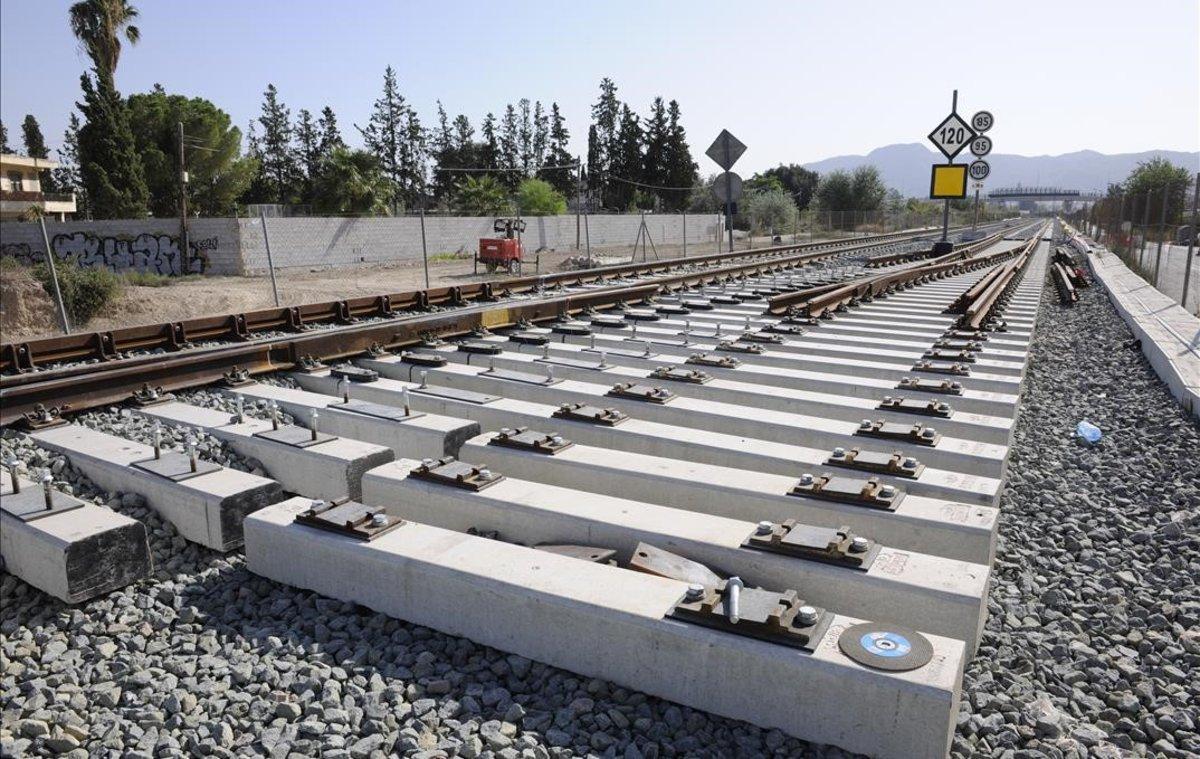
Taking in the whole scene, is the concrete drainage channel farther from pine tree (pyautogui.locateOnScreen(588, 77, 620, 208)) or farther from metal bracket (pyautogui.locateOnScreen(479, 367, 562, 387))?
pine tree (pyautogui.locateOnScreen(588, 77, 620, 208))

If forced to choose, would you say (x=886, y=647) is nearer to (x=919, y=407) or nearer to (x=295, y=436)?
(x=919, y=407)

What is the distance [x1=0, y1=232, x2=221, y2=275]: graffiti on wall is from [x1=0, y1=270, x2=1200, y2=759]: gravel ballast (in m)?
29.4

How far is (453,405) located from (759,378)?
2.57 metres

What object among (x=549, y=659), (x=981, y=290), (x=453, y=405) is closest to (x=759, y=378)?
(x=453, y=405)

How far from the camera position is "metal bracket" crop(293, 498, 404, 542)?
3.26 meters

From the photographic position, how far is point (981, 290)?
1191cm

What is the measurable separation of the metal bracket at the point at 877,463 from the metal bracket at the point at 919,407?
1.21 metres

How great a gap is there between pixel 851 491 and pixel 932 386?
2584mm

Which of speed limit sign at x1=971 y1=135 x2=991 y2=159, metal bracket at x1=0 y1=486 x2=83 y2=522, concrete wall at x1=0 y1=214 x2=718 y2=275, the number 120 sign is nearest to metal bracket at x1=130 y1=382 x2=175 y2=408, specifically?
metal bracket at x1=0 y1=486 x2=83 y2=522

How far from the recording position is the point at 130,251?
30.8 metres

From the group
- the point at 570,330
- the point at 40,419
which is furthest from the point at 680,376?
the point at 40,419

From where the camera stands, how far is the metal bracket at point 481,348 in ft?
23.8

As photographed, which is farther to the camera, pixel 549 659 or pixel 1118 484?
pixel 1118 484

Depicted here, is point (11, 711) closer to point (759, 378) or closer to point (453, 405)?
point (453, 405)
